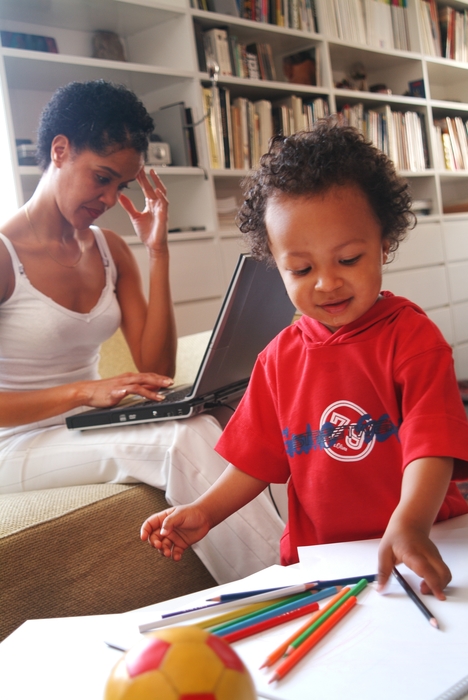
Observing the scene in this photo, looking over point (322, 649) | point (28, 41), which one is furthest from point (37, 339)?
point (28, 41)

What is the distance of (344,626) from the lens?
1.62ft

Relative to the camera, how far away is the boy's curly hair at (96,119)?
157 centimetres

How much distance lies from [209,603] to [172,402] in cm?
69

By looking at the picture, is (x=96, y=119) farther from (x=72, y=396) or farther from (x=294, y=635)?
(x=294, y=635)

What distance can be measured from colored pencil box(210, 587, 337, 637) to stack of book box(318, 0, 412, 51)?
10.8 feet

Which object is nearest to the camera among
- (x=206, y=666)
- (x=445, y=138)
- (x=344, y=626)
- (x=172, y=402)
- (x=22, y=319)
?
(x=206, y=666)

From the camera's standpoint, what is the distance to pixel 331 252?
2.55 ft

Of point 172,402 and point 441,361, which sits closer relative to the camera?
point 441,361

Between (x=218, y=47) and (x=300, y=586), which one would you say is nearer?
(x=300, y=586)

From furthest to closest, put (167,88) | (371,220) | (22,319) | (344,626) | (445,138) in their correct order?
1. (445,138)
2. (167,88)
3. (22,319)
4. (371,220)
5. (344,626)

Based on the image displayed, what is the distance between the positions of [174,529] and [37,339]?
2.77ft

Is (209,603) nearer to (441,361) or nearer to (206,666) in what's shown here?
(206,666)

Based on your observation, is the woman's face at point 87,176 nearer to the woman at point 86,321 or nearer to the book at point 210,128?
the woman at point 86,321

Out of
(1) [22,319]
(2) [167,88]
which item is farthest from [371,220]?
(2) [167,88]
